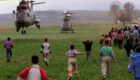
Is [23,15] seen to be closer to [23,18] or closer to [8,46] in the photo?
[23,18]

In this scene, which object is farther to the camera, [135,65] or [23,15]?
[23,15]

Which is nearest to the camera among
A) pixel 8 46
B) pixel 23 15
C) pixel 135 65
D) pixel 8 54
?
pixel 135 65

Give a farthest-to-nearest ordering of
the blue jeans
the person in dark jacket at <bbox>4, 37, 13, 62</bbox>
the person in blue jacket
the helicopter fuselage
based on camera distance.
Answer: the helicopter fuselage
the blue jeans
the person in dark jacket at <bbox>4, 37, 13, 62</bbox>
the person in blue jacket

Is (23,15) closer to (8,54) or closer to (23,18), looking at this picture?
(23,18)

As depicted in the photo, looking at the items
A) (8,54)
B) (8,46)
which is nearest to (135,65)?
(8,46)

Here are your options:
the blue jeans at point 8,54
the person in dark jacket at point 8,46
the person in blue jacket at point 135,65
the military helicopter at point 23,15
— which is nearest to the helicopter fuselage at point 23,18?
the military helicopter at point 23,15

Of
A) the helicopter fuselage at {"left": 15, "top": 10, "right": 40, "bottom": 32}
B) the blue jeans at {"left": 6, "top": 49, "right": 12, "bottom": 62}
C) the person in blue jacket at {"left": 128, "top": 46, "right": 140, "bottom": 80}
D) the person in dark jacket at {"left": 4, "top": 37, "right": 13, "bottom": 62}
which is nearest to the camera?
the person in blue jacket at {"left": 128, "top": 46, "right": 140, "bottom": 80}

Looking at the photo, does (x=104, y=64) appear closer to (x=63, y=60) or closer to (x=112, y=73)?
(x=112, y=73)

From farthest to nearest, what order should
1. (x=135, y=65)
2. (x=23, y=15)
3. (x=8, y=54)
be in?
(x=23, y=15) < (x=8, y=54) < (x=135, y=65)

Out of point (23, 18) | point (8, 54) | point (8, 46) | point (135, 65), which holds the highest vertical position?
point (135, 65)

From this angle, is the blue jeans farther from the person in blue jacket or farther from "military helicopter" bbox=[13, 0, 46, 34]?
"military helicopter" bbox=[13, 0, 46, 34]

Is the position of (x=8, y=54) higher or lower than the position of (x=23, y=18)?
higher

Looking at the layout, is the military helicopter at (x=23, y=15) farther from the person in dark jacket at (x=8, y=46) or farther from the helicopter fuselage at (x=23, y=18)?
the person in dark jacket at (x=8, y=46)

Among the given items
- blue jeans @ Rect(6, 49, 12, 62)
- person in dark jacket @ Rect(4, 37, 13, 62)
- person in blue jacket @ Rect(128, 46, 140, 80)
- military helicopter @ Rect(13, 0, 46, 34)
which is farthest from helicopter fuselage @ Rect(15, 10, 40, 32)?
person in blue jacket @ Rect(128, 46, 140, 80)
